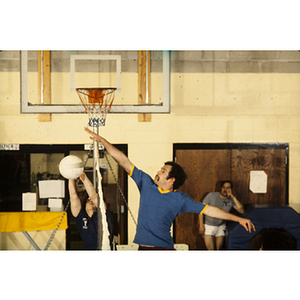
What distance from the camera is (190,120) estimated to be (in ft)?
10.1

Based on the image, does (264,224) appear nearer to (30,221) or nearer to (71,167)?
(71,167)

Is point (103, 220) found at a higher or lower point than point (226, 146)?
lower

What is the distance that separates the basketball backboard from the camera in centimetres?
301

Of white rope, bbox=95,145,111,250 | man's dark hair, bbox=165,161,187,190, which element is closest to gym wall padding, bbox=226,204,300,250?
man's dark hair, bbox=165,161,187,190

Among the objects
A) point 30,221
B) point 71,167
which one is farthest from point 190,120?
point 30,221

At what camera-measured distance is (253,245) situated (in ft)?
10.1

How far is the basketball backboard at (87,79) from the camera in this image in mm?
3012

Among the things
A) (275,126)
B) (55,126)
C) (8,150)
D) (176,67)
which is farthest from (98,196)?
(275,126)

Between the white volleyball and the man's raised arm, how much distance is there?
0.28 m

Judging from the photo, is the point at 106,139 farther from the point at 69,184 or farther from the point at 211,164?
the point at 211,164

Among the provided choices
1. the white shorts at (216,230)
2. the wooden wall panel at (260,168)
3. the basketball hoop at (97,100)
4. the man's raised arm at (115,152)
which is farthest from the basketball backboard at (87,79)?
the white shorts at (216,230)

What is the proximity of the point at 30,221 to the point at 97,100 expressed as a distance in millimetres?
1449

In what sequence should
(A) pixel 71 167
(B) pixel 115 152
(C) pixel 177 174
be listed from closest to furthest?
(A) pixel 71 167, (B) pixel 115 152, (C) pixel 177 174

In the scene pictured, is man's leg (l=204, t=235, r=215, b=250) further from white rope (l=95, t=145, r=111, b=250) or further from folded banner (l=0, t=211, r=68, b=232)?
folded banner (l=0, t=211, r=68, b=232)
